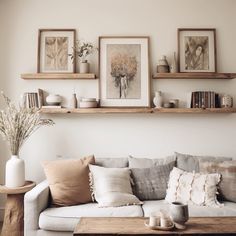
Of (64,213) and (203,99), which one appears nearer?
(64,213)

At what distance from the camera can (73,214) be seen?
268 centimetres

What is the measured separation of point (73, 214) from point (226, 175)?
154cm

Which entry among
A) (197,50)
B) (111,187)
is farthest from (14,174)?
(197,50)

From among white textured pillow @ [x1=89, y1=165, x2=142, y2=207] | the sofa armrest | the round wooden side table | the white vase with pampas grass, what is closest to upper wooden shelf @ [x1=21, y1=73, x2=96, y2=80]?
the white vase with pampas grass

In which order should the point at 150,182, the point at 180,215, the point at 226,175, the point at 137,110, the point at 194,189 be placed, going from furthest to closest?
the point at 137,110 → the point at 150,182 → the point at 226,175 → the point at 194,189 → the point at 180,215

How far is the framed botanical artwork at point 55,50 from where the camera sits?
3762 mm

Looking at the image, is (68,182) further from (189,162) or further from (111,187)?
(189,162)

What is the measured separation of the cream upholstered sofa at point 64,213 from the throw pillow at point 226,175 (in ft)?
0.51

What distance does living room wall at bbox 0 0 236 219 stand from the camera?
3.77 meters

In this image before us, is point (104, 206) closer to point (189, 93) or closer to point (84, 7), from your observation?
point (189, 93)

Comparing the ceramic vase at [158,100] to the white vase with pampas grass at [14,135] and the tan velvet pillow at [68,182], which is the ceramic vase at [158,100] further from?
the white vase with pampas grass at [14,135]

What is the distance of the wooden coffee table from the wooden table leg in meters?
1.04

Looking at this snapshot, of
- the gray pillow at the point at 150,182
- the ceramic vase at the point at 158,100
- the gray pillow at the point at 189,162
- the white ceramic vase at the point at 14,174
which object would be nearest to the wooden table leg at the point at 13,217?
the white ceramic vase at the point at 14,174

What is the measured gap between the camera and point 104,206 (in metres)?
2.83
